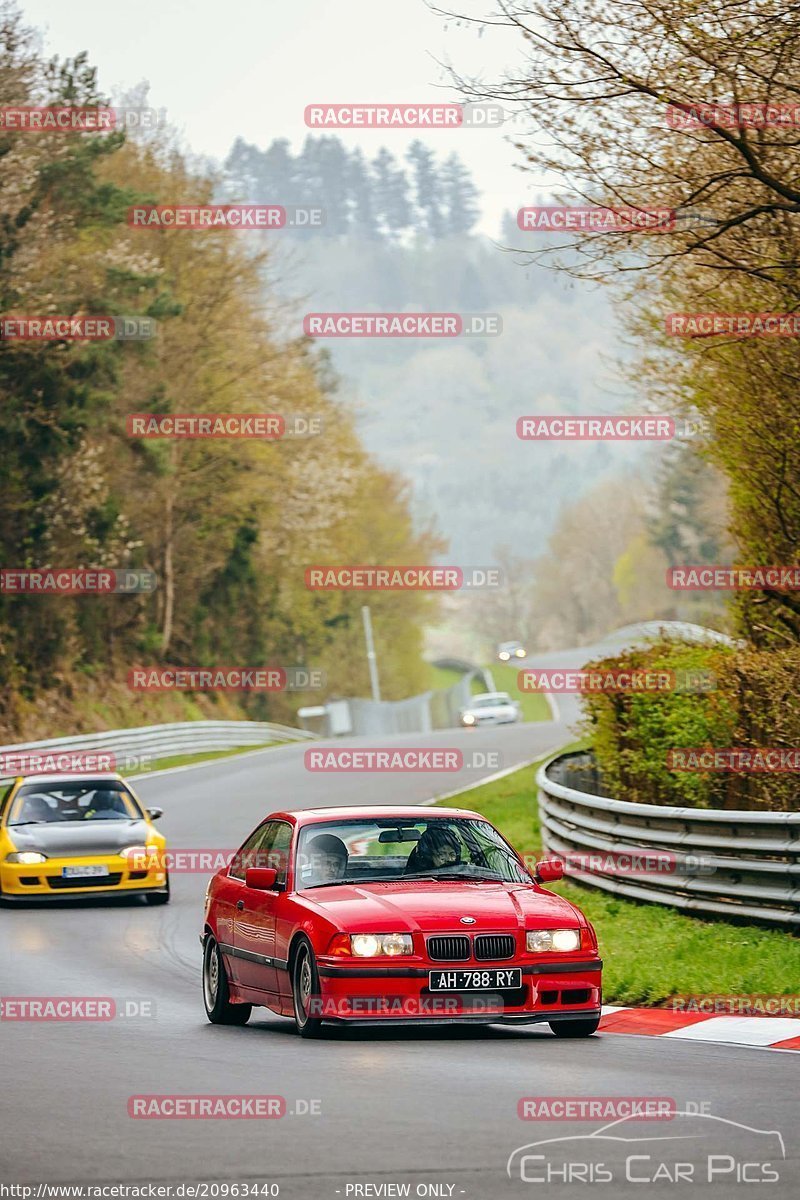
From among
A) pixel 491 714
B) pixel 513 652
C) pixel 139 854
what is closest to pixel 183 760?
pixel 491 714

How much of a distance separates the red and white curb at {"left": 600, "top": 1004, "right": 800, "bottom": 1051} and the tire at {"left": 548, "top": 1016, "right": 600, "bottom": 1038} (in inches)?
19.0

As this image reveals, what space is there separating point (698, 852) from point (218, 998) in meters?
4.57

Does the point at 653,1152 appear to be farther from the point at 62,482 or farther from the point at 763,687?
the point at 62,482

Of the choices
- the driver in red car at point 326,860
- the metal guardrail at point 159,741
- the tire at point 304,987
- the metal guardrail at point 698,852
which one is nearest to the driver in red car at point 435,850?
the driver in red car at point 326,860

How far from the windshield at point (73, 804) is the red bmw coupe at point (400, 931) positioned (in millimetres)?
8973

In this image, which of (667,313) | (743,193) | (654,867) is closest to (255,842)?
(654,867)

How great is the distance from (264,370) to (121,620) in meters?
9.33

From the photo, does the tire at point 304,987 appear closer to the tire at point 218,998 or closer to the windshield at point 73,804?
the tire at point 218,998

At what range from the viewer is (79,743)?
3988 centimetres

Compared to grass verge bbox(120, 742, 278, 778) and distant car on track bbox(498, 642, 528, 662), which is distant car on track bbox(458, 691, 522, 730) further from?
distant car on track bbox(498, 642, 528, 662)

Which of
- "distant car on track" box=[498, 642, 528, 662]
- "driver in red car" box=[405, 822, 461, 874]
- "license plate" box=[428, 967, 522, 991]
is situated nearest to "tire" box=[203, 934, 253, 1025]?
"driver in red car" box=[405, 822, 461, 874]

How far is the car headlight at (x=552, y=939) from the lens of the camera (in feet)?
32.7

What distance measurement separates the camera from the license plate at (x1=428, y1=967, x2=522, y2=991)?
9.84 metres

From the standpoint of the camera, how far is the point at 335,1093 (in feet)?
26.7
